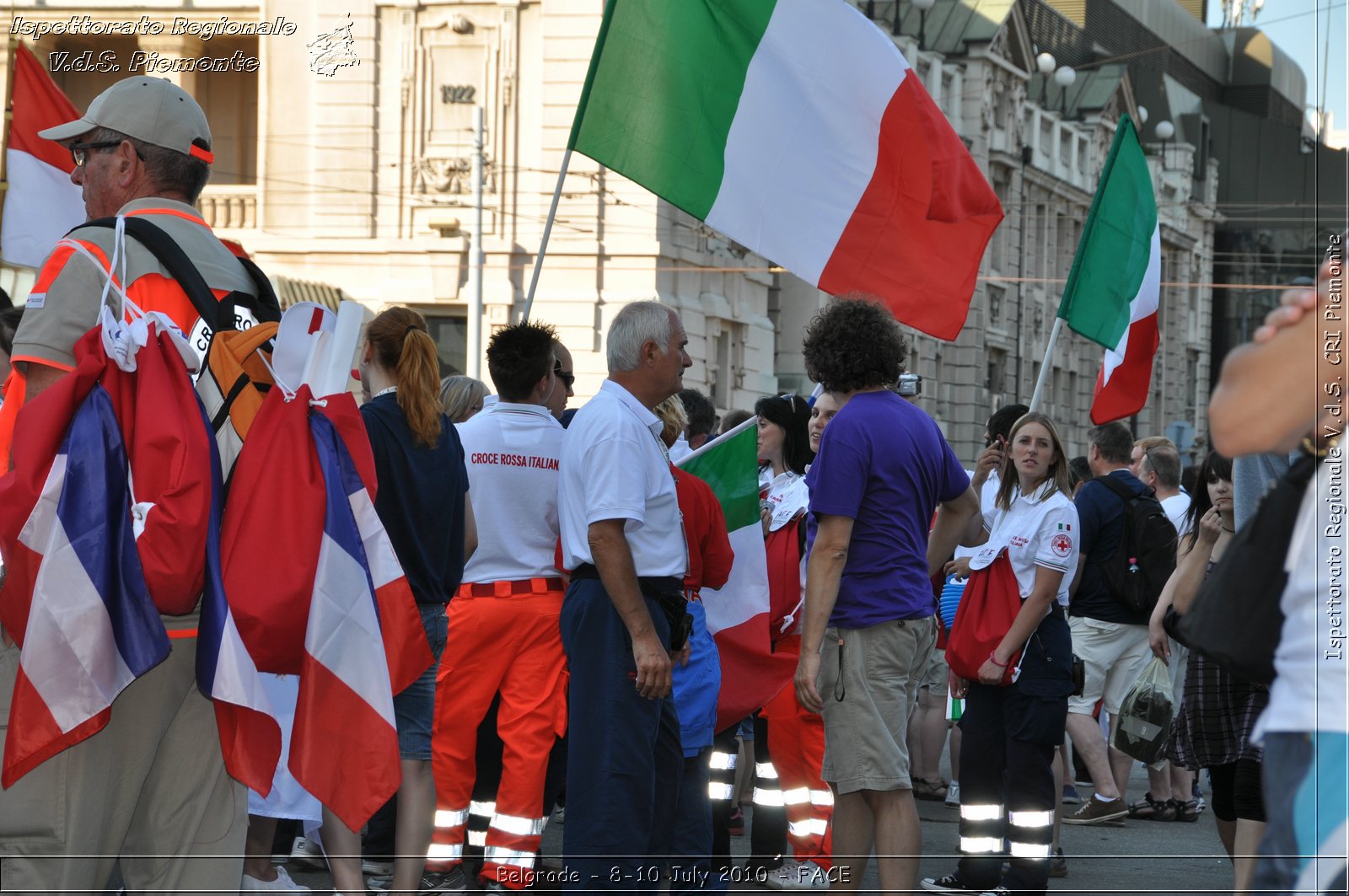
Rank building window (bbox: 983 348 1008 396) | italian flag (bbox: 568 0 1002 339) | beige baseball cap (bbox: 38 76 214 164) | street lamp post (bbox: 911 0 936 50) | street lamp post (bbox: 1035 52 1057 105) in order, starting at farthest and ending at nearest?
building window (bbox: 983 348 1008 396) → street lamp post (bbox: 911 0 936 50) → street lamp post (bbox: 1035 52 1057 105) → italian flag (bbox: 568 0 1002 339) → beige baseball cap (bbox: 38 76 214 164)

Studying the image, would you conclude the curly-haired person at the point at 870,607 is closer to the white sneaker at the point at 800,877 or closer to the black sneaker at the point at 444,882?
the white sneaker at the point at 800,877

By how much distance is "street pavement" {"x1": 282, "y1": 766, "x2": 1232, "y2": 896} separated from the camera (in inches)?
263

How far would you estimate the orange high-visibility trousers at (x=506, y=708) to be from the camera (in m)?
5.89

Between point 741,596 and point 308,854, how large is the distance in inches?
83.2

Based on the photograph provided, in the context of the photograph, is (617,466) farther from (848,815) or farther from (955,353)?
(955,353)

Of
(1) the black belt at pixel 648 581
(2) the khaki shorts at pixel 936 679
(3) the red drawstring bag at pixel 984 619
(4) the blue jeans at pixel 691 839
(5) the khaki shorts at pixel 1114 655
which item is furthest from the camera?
(2) the khaki shorts at pixel 936 679

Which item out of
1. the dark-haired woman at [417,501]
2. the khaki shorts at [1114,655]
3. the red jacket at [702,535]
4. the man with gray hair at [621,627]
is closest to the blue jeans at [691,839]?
the man with gray hair at [621,627]

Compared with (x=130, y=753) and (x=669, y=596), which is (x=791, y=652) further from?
(x=130, y=753)

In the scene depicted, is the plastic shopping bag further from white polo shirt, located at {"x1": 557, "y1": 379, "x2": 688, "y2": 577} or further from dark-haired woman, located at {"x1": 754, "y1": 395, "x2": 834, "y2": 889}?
white polo shirt, located at {"x1": 557, "y1": 379, "x2": 688, "y2": 577}

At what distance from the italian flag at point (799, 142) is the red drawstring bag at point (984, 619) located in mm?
1017

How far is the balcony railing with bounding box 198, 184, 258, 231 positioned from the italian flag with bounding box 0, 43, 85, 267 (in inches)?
680

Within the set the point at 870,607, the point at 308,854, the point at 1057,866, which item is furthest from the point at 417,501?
the point at 1057,866

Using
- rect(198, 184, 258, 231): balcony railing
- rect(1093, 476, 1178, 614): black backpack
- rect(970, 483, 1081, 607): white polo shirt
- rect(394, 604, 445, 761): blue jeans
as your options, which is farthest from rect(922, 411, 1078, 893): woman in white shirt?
rect(198, 184, 258, 231): balcony railing

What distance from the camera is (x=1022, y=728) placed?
242 inches
